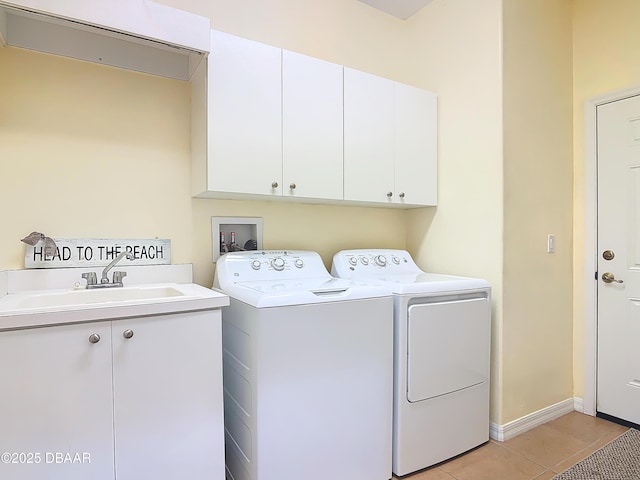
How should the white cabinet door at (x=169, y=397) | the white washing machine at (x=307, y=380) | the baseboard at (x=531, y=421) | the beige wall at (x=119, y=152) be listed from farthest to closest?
1. the baseboard at (x=531, y=421)
2. the beige wall at (x=119, y=152)
3. the white washing machine at (x=307, y=380)
4. the white cabinet door at (x=169, y=397)

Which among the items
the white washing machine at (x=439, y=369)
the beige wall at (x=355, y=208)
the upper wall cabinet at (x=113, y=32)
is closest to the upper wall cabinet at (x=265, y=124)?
the upper wall cabinet at (x=113, y=32)

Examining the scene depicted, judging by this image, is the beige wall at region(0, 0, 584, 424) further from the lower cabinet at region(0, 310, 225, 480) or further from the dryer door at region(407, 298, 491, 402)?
the lower cabinet at region(0, 310, 225, 480)

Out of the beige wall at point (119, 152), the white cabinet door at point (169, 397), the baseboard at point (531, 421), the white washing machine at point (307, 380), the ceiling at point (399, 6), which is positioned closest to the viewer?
the white cabinet door at point (169, 397)

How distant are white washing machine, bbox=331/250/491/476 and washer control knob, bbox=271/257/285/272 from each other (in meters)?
0.50

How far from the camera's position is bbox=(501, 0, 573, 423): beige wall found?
212 centimetres

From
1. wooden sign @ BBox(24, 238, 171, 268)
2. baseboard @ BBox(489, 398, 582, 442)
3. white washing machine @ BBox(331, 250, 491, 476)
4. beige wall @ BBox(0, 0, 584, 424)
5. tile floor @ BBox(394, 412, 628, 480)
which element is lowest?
tile floor @ BBox(394, 412, 628, 480)

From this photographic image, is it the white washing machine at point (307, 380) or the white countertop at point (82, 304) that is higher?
the white countertop at point (82, 304)

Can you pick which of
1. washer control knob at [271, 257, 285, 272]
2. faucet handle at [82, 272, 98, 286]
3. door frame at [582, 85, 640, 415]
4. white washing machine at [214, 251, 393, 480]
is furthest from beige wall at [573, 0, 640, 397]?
faucet handle at [82, 272, 98, 286]

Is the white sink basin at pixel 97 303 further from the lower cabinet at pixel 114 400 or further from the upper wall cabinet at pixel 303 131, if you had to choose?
the upper wall cabinet at pixel 303 131

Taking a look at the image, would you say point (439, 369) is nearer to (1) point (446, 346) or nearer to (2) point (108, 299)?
(1) point (446, 346)

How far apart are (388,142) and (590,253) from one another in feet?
5.02

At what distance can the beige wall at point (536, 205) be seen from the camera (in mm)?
2125

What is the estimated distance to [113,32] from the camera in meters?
1.43

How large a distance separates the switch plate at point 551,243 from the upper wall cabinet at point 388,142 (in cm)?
75
